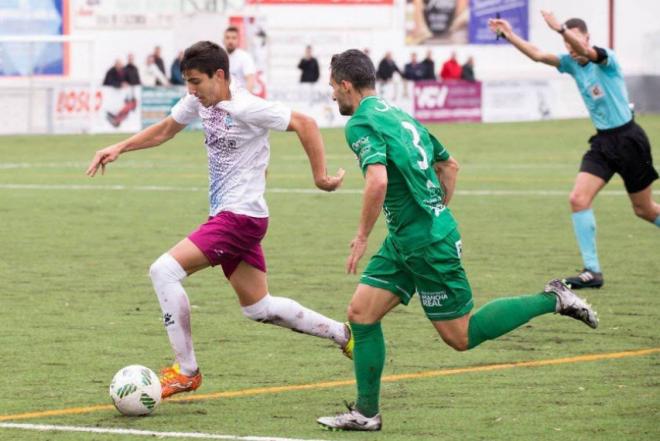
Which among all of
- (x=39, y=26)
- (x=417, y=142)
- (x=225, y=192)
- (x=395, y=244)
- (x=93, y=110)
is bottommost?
(x=93, y=110)

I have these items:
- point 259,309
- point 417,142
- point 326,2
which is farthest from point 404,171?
point 326,2

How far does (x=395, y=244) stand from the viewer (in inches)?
301

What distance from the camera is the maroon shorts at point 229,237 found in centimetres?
835

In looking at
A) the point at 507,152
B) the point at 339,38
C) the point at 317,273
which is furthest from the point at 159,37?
the point at 317,273

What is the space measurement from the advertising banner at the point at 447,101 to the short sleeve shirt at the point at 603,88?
29792 millimetres

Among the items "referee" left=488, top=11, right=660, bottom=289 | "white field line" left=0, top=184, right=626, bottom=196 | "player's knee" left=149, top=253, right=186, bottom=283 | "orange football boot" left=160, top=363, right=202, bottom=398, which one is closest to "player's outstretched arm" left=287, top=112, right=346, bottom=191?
"player's knee" left=149, top=253, right=186, bottom=283

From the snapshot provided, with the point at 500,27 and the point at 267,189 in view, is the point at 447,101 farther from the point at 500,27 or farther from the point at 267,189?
the point at 500,27

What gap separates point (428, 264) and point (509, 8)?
189 feet

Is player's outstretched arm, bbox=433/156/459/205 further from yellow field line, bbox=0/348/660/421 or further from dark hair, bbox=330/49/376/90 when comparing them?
yellow field line, bbox=0/348/660/421

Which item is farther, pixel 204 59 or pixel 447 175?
pixel 204 59

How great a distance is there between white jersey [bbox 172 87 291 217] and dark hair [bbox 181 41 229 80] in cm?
22

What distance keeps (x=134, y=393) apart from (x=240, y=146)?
4.92 ft

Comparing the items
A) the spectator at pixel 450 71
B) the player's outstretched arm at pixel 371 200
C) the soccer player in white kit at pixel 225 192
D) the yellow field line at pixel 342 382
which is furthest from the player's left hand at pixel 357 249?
the spectator at pixel 450 71

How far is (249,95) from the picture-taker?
8523mm
